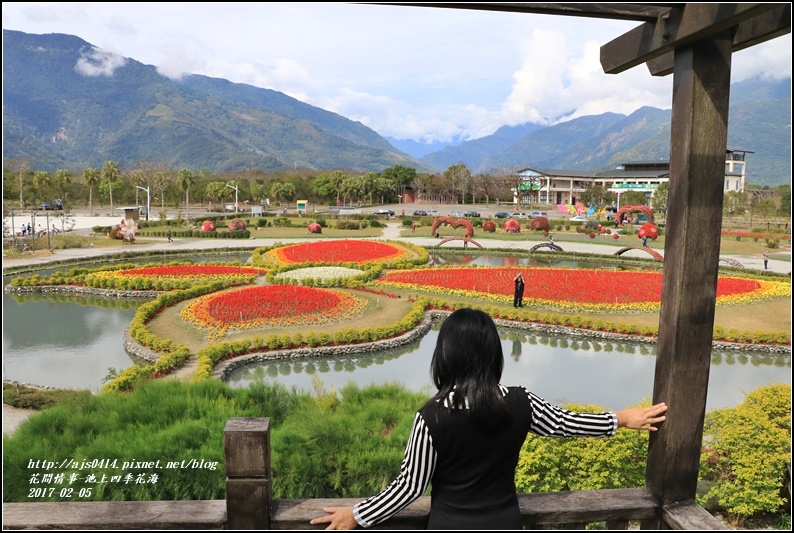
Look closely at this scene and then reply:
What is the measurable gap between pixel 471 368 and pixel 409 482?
0.44 m

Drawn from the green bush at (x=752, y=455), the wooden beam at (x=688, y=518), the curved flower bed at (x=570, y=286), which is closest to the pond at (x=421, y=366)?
the curved flower bed at (x=570, y=286)

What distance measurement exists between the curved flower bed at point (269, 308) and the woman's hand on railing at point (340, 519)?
9.80m

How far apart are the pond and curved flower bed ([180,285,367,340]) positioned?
1822 mm

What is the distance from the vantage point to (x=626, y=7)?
1954 millimetres

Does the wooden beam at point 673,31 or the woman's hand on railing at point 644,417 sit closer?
the wooden beam at point 673,31

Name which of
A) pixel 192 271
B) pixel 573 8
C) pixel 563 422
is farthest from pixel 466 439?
pixel 192 271

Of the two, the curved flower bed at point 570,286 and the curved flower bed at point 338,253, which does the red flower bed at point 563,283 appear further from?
the curved flower bed at point 338,253

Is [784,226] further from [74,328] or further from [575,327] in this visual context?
[74,328]

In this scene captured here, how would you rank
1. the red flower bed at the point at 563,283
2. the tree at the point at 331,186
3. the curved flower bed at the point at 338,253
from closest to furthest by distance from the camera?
1. the red flower bed at the point at 563,283
2. the curved flower bed at the point at 338,253
3. the tree at the point at 331,186

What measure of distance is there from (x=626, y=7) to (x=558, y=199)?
80.0m

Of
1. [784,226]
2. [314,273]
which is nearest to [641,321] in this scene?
[314,273]

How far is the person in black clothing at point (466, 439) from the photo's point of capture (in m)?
1.61

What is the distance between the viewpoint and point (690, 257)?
6.72ft

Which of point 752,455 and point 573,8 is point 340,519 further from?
point 752,455
